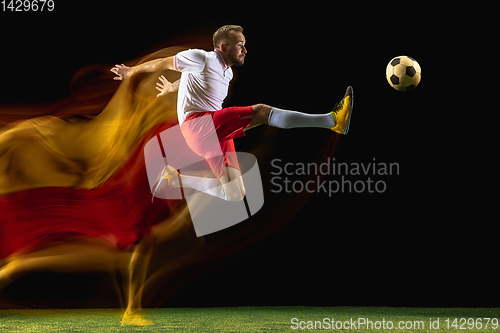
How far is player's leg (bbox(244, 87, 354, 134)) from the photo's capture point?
3697mm

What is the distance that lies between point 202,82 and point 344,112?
1.07m

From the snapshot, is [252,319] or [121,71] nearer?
[121,71]

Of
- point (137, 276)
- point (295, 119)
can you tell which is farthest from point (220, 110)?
point (137, 276)

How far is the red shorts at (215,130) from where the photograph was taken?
3812mm

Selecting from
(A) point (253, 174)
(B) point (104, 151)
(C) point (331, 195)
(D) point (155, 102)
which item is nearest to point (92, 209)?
(B) point (104, 151)

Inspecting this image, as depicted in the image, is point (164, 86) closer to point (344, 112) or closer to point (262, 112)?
point (262, 112)

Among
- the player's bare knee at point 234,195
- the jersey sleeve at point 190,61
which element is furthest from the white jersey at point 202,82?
the player's bare knee at point 234,195

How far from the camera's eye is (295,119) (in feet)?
12.1

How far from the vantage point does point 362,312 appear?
5.45 meters

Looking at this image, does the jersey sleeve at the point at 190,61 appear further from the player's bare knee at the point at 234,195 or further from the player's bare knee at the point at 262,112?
the player's bare knee at the point at 234,195

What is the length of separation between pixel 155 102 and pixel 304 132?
1.59 meters

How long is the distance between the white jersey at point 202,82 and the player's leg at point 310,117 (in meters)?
0.43

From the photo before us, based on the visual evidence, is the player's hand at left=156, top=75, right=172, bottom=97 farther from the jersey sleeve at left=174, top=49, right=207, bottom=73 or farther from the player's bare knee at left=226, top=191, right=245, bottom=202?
the player's bare knee at left=226, top=191, right=245, bottom=202

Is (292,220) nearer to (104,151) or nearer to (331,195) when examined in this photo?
(331,195)
